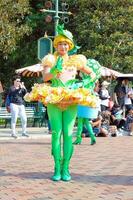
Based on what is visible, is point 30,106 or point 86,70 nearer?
point 86,70

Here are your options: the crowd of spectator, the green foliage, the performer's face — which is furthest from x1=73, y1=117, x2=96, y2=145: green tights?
the green foliage

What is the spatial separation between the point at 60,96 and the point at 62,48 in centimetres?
75

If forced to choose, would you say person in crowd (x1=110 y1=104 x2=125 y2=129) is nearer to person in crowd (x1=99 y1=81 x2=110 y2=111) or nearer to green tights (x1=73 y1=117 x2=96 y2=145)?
person in crowd (x1=99 y1=81 x2=110 y2=111)

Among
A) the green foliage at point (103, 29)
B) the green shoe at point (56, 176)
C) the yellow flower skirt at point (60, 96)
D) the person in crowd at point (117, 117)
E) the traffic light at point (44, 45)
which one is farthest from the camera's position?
the green foliage at point (103, 29)

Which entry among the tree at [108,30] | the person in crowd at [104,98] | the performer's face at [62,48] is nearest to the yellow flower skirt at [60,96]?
the performer's face at [62,48]

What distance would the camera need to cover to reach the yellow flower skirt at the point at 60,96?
727 cm

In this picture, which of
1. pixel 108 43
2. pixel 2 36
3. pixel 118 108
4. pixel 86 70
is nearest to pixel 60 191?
pixel 86 70

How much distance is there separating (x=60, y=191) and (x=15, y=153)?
14.3 ft

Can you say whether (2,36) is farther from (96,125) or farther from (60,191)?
(60,191)

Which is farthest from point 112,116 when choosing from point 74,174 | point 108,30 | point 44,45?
point 108,30

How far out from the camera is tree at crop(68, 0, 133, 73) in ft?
93.1

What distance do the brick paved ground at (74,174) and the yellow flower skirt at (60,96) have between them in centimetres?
113

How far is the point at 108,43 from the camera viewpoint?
28594 mm

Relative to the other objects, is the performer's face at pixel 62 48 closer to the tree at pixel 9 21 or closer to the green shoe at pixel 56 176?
the green shoe at pixel 56 176
